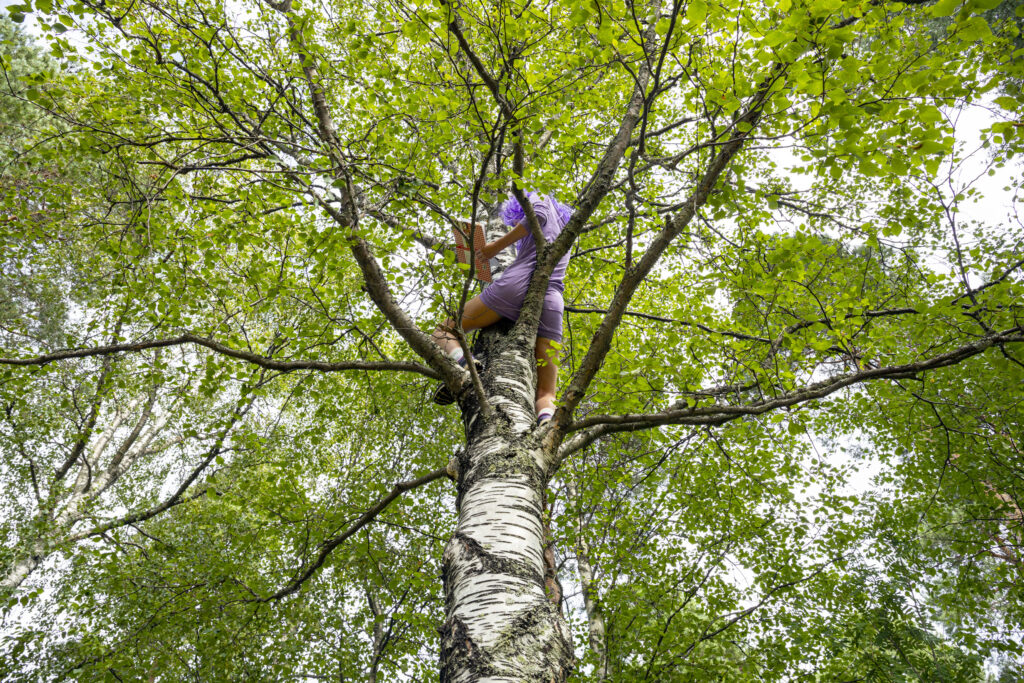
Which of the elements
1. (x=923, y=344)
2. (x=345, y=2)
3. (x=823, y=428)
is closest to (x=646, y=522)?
(x=923, y=344)

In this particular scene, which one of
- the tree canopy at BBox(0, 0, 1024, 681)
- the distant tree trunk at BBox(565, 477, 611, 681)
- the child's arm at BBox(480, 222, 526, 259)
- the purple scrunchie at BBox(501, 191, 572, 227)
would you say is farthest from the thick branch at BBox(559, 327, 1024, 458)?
the distant tree trunk at BBox(565, 477, 611, 681)

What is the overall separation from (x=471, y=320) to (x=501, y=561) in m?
1.80

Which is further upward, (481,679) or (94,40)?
(94,40)

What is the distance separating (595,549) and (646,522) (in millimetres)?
905

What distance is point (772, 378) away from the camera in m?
3.01

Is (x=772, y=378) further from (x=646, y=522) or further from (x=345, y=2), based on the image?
(x=345, y=2)

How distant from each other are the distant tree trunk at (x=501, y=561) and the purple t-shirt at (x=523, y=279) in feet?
2.06

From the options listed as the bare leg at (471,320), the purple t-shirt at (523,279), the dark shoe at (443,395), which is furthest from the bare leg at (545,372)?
the dark shoe at (443,395)

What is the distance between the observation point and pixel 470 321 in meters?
3.61

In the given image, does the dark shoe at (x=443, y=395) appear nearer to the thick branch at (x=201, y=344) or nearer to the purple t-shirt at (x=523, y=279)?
the thick branch at (x=201, y=344)

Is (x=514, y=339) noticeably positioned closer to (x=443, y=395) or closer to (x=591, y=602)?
(x=443, y=395)

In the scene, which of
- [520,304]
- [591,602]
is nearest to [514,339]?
[520,304]

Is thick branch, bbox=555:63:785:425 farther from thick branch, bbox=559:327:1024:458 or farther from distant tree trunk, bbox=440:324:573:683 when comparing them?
distant tree trunk, bbox=440:324:573:683

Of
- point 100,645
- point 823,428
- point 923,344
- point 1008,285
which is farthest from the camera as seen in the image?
point 823,428
